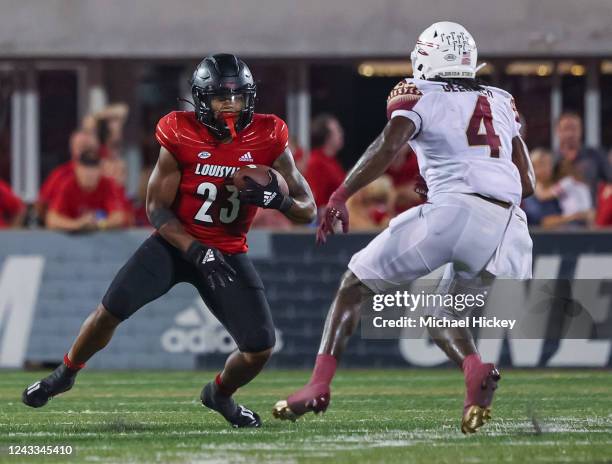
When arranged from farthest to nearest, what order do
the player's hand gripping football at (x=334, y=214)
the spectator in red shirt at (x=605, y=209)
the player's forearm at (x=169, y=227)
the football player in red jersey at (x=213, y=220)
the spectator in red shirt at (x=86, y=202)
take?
the spectator in red shirt at (x=605, y=209) → the spectator in red shirt at (x=86, y=202) → the football player in red jersey at (x=213, y=220) → the player's forearm at (x=169, y=227) → the player's hand gripping football at (x=334, y=214)

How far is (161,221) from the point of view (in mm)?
7305

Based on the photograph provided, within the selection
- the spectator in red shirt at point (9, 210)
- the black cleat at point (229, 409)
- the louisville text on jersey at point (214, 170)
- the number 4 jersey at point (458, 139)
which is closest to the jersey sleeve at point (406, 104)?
the number 4 jersey at point (458, 139)

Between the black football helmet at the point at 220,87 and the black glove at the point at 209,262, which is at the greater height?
the black football helmet at the point at 220,87

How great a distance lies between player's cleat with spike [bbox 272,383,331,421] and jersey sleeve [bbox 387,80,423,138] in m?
1.22

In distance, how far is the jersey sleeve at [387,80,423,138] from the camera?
272 inches

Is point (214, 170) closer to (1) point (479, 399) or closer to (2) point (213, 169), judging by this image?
(2) point (213, 169)

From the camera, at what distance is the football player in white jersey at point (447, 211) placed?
6.81 meters

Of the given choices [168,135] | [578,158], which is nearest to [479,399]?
[168,135]

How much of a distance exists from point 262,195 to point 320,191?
17.9 feet

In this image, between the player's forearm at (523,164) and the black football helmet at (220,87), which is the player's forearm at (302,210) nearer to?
the black football helmet at (220,87)

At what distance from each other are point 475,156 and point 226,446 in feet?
5.64

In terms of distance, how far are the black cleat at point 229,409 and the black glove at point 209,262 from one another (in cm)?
62

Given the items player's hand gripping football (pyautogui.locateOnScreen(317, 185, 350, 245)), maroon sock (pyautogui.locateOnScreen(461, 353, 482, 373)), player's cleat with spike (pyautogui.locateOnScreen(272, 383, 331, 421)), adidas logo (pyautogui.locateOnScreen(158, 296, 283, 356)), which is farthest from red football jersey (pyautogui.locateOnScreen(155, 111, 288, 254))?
adidas logo (pyautogui.locateOnScreen(158, 296, 283, 356))

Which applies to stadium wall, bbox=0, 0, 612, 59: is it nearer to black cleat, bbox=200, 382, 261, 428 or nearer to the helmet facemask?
the helmet facemask
